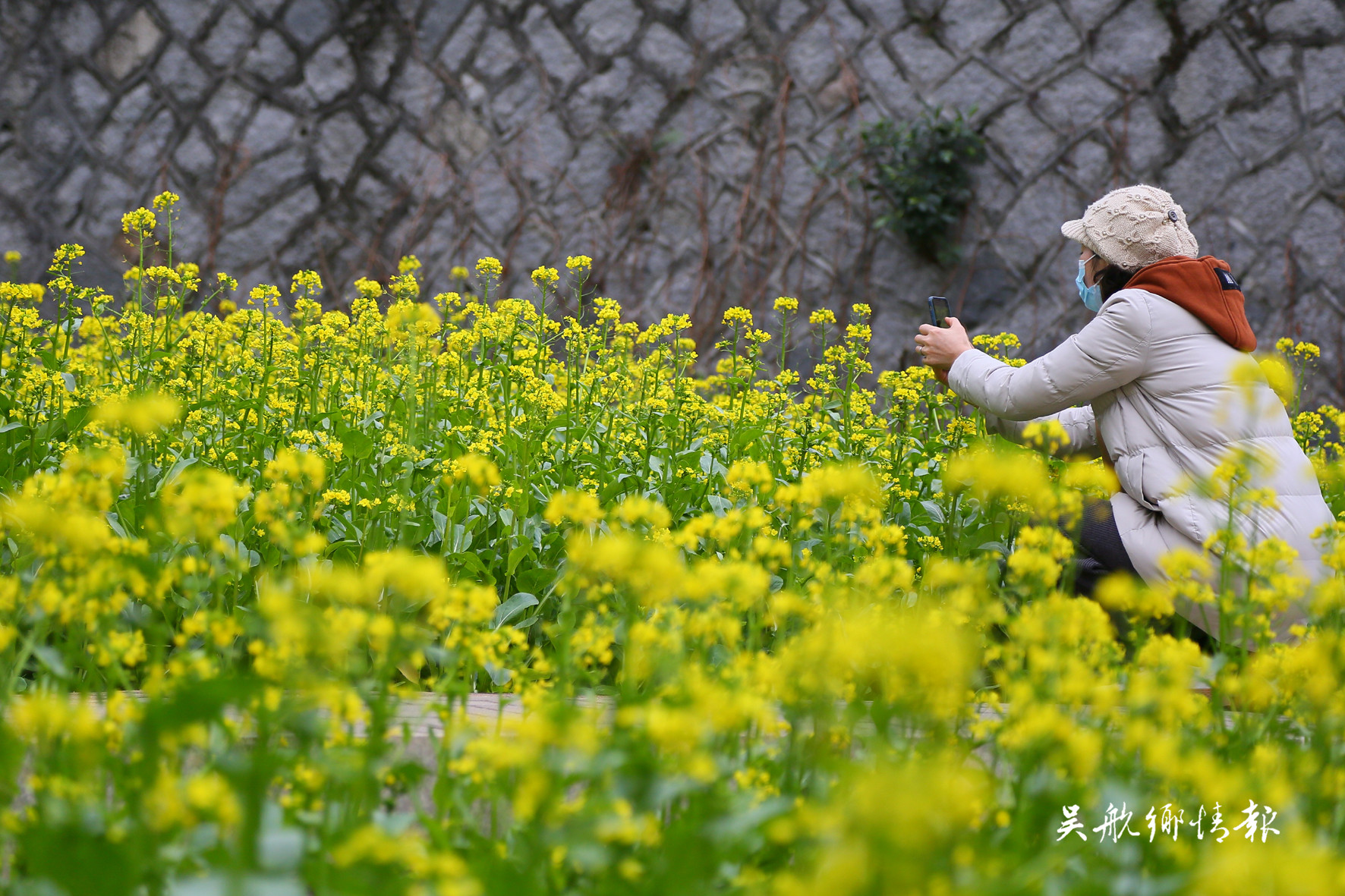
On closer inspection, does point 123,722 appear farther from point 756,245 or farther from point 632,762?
point 756,245

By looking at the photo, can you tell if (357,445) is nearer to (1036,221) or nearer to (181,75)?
(1036,221)

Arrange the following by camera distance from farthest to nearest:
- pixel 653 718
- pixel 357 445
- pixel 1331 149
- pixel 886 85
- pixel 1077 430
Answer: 1. pixel 886 85
2. pixel 1331 149
3. pixel 1077 430
4. pixel 357 445
5. pixel 653 718

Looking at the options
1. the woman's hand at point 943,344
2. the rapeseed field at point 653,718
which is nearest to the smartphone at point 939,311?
the woman's hand at point 943,344

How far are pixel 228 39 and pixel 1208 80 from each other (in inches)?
236

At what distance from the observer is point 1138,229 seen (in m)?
2.70

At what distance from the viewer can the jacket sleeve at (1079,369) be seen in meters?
2.57

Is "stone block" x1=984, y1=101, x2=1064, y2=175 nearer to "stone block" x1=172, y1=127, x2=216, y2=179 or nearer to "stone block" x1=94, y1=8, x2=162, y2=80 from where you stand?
"stone block" x1=172, y1=127, x2=216, y2=179

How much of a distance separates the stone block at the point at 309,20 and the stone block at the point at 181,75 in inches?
26.0

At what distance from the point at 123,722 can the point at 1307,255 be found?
6074 millimetres

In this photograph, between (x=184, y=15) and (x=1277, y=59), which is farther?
(x=184, y=15)

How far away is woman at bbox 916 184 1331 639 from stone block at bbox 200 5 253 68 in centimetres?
580

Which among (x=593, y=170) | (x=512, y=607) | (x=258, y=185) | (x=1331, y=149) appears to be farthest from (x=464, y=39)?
(x=512, y=607)

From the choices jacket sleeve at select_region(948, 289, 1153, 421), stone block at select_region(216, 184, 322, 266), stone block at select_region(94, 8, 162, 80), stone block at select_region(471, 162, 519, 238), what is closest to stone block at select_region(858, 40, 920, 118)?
stone block at select_region(471, 162, 519, 238)

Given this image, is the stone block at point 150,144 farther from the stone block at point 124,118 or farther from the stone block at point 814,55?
the stone block at point 814,55
